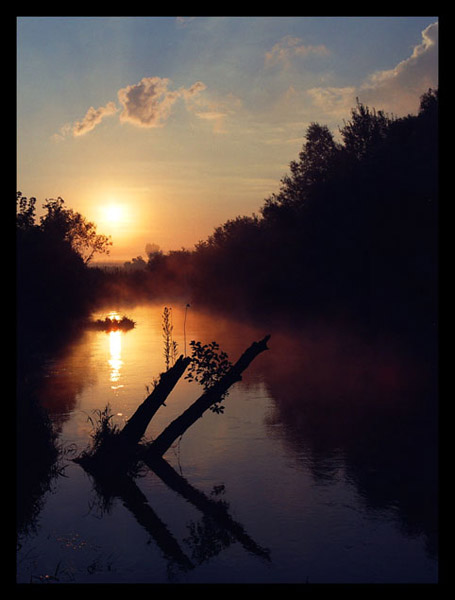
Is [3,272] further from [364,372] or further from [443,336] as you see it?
[364,372]

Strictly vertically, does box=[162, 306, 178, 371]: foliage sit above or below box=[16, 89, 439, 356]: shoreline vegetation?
below

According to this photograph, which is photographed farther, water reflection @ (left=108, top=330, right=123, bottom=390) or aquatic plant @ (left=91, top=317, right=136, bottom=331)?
aquatic plant @ (left=91, top=317, right=136, bottom=331)

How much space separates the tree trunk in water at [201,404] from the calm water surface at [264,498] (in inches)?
16.7

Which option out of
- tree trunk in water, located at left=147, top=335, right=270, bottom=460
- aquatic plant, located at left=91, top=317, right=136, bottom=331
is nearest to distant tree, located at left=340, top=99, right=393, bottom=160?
aquatic plant, located at left=91, top=317, right=136, bottom=331

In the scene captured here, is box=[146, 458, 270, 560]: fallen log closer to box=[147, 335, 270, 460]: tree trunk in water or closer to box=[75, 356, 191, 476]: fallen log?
box=[147, 335, 270, 460]: tree trunk in water

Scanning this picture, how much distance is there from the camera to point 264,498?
1168cm

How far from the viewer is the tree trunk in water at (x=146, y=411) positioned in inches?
515

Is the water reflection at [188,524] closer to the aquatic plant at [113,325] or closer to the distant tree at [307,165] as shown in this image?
the aquatic plant at [113,325]

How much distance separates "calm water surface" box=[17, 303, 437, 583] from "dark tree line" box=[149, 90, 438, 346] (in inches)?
747

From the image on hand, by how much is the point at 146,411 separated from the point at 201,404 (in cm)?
120

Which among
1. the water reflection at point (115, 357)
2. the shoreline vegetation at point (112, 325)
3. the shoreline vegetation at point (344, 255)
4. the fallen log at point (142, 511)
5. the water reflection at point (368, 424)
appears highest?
the shoreline vegetation at point (344, 255)

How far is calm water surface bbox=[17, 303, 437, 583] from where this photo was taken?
9078 millimetres

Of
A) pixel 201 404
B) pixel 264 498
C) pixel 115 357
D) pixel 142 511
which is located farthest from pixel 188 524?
pixel 115 357

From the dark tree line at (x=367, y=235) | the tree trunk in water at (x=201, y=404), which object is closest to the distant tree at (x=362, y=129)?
the dark tree line at (x=367, y=235)
